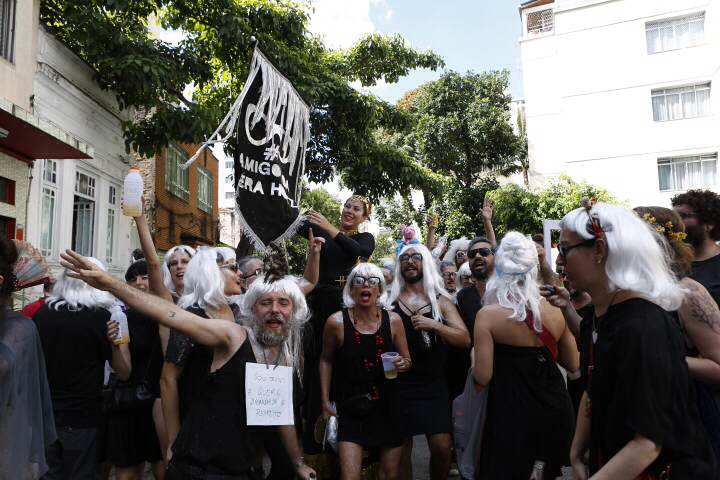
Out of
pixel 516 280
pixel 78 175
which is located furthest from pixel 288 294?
pixel 78 175

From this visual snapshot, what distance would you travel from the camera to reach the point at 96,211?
11.9m

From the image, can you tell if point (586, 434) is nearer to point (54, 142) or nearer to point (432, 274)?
point (432, 274)

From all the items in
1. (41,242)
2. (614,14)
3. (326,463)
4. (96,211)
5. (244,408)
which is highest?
(614,14)

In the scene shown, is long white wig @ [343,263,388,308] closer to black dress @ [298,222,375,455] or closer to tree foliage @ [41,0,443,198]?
black dress @ [298,222,375,455]

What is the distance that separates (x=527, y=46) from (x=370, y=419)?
76.9ft

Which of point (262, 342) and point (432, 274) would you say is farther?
point (432, 274)

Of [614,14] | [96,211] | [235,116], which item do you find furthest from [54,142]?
[614,14]

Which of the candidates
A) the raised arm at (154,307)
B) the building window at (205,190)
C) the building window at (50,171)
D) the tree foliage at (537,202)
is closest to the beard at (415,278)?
the raised arm at (154,307)

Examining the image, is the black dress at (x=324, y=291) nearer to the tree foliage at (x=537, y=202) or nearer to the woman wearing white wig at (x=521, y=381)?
the woman wearing white wig at (x=521, y=381)

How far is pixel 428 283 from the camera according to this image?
5066 mm

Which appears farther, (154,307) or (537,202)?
(537,202)

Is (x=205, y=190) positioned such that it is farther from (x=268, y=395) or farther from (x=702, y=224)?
(x=702, y=224)

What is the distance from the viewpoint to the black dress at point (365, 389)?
4.34 m

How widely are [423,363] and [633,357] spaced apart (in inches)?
119
